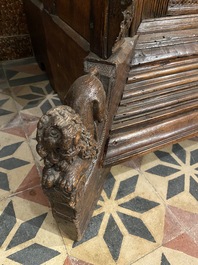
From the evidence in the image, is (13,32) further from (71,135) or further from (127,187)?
(71,135)

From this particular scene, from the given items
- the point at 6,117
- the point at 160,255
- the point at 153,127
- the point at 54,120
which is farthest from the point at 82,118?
the point at 6,117

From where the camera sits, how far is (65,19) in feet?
3.66

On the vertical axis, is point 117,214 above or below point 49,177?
below

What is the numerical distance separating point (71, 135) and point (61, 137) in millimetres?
23

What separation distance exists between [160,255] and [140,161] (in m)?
0.45

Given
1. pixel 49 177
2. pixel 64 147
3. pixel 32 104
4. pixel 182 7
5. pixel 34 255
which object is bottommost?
pixel 34 255

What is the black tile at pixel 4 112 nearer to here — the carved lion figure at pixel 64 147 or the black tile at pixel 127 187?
the black tile at pixel 127 187

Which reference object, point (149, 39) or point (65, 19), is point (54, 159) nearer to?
point (149, 39)

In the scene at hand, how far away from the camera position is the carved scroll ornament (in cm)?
57

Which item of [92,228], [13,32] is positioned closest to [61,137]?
[92,228]

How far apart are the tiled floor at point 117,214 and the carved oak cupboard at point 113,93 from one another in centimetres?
9

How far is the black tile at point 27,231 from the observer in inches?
34.7

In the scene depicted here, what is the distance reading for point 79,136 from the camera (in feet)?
1.99

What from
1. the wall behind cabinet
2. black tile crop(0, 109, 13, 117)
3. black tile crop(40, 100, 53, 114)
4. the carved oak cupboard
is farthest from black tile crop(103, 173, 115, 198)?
the wall behind cabinet
